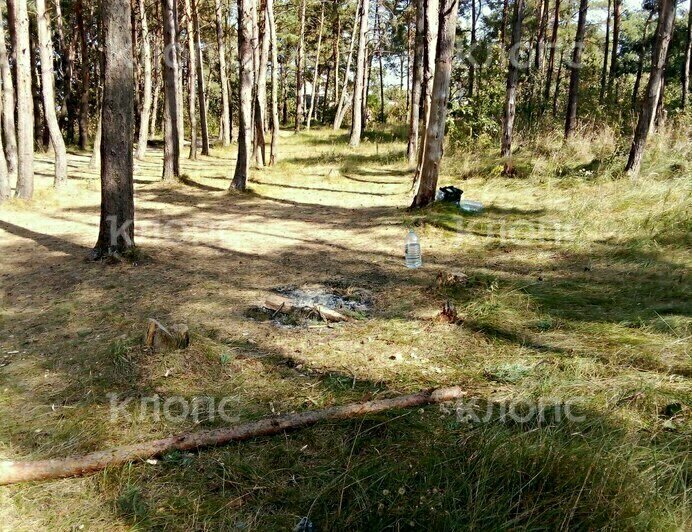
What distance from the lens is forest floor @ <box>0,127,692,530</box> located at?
2.42 meters

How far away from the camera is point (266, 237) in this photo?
831cm

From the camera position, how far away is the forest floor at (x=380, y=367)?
2416 millimetres

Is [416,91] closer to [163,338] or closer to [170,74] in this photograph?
[170,74]

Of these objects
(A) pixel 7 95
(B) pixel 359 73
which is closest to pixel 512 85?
(B) pixel 359 73

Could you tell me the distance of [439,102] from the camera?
8.84 meters

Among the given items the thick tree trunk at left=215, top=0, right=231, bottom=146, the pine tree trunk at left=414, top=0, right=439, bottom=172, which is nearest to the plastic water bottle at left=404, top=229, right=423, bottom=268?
the pine tree trunk at left=414, top=0, right=439, bottom=172

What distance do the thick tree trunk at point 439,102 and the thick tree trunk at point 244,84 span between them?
4.56 meters

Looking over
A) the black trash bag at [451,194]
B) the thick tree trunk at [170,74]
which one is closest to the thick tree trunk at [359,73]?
the thick tree trunk at [170,74]

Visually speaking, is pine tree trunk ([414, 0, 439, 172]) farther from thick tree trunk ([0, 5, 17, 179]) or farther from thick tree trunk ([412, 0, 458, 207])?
thick tree trunk ([0, 5, 17, 179])

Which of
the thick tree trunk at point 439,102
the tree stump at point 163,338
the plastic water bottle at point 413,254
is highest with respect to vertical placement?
the thick tree trunk at point 439,102

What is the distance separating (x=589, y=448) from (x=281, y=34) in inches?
1181

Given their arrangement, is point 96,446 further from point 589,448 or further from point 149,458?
point 589,448

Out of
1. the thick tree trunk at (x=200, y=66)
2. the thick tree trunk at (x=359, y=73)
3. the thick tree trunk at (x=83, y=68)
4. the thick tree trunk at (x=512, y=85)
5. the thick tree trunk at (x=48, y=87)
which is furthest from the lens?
the thick tree trunk at (x=359, y=73)

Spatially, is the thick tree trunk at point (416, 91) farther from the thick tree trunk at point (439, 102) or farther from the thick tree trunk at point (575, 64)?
the thick tree trunk at point (439, 102)
